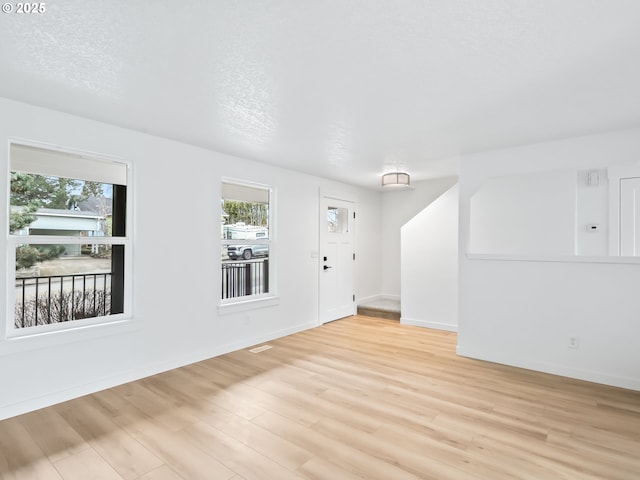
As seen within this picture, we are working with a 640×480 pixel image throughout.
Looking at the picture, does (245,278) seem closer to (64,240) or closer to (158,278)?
(158,278)

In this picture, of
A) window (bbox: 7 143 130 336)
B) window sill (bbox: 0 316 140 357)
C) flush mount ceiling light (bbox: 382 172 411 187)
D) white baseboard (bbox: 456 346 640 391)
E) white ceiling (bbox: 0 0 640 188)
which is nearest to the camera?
white ceiling (bbox: 0 0 640 188)

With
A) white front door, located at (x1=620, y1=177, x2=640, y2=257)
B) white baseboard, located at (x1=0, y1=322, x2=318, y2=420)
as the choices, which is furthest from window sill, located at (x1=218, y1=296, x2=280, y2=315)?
white front door, located at (x1=620, y1=177, x2=640, y2=257)

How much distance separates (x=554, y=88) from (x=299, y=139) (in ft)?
7.15

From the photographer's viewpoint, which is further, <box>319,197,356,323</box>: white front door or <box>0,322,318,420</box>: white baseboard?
<box>319,197,356,323</box>: white front door

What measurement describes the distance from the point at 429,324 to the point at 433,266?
3.05 ft

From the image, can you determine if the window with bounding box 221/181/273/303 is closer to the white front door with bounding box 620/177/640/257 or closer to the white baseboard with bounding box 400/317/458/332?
the white baseboard with bounding box 400/317/458/332

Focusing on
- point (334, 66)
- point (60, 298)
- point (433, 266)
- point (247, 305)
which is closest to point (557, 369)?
point (433, 266)

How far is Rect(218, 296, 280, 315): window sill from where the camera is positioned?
419 centimetres

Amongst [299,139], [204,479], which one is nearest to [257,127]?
[299,139]

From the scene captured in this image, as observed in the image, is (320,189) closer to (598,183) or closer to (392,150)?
(392,150)

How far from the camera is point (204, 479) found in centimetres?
196

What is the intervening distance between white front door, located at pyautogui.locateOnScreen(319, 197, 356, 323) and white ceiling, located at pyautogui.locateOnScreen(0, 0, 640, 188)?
249cm

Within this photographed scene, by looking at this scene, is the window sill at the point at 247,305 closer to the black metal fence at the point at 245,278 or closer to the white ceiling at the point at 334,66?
the black metal fence at the point at 245,278

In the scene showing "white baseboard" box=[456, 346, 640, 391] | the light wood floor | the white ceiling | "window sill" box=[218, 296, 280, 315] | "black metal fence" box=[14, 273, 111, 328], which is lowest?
the light wood floor
